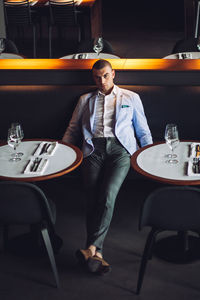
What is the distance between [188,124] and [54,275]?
189 cm

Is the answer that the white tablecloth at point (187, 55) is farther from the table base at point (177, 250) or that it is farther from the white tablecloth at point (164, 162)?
the table base at point (177, 250)

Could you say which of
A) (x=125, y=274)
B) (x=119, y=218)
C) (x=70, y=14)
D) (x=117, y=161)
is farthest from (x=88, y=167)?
(x=70, y=14)

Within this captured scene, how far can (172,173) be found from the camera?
328cm

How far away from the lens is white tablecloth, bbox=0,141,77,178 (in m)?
3.42

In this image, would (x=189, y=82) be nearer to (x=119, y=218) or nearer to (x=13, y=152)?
(x=119, y=218)

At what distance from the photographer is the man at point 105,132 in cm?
374

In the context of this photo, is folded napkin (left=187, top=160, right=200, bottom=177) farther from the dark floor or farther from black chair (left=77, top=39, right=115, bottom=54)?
black chair (left=77, top=39, right=115, bottom=54)

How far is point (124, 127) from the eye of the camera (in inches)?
159

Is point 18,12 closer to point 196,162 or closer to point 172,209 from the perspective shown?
point 196,162

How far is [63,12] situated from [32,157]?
460 centimetres

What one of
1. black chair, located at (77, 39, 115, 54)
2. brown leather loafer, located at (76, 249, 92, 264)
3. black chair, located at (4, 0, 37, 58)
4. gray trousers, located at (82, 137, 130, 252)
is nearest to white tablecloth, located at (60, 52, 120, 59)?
black chair, located at (77, 39, 115, 54)

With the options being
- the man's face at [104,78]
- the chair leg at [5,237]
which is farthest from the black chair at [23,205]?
the man's face at [104,78]

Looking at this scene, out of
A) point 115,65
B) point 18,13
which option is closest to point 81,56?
point 115,65

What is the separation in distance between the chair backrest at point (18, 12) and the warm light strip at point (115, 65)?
3.29 meters
